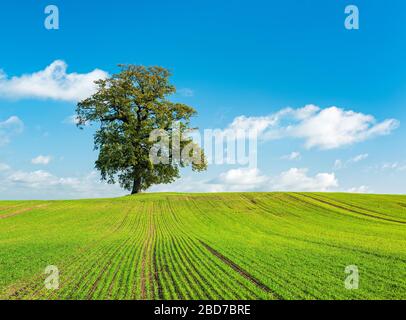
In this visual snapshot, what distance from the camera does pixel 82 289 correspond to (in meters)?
16.1

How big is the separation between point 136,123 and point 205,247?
3729 centimetres

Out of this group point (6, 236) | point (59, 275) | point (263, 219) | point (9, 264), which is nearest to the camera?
point (59, 275)

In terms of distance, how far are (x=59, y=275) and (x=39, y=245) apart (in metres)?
10.5

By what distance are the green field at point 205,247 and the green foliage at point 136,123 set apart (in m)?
6.49

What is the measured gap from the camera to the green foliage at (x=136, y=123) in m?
59.0

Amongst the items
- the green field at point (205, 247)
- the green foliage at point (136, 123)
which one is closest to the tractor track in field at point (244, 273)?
the green field at point (205, 247)

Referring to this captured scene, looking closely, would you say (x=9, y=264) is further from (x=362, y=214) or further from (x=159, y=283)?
(x=362, y=214)

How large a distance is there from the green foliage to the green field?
6.49m

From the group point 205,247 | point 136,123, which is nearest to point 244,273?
point 205,247

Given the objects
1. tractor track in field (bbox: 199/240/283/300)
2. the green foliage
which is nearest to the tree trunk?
the green foliage

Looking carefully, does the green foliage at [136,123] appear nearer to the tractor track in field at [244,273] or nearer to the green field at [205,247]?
the green field at [205,247]

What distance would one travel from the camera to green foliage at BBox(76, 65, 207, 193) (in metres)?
59.0
